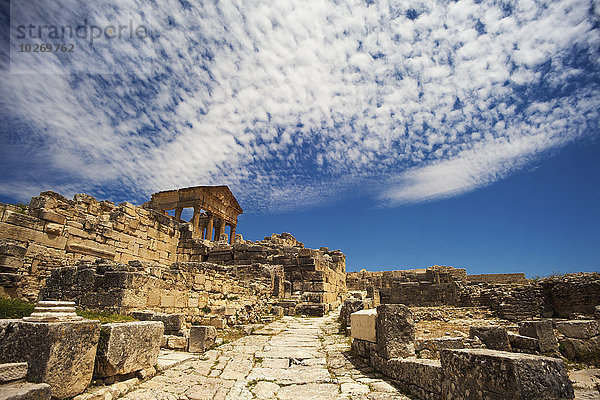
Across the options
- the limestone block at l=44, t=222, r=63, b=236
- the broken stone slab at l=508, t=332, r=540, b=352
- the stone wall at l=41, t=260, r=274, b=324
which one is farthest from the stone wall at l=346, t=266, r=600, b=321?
the limestone block at l=44, t=222, r=63, b=236

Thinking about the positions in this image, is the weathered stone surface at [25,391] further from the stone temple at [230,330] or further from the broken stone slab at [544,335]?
the broken stone slab at [544,335]

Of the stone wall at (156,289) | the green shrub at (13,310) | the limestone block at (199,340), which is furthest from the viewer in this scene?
the stone wall at (156,289)

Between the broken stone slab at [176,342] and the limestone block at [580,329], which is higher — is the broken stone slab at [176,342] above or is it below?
below

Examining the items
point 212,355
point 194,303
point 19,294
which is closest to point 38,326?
point 212,355

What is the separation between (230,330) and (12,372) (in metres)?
6.16

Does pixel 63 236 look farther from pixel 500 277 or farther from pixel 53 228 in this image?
pixel 500 277

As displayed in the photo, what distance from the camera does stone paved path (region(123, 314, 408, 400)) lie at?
12.6 ft

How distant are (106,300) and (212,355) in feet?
8.14

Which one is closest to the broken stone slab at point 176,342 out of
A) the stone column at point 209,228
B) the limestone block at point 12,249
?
the limestone block at point 12,249

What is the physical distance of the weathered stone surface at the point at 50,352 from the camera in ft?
9.55

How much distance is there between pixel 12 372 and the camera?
2744 mm

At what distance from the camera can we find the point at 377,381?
4352mm

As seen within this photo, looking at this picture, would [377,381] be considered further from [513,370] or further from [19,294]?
[19,294]

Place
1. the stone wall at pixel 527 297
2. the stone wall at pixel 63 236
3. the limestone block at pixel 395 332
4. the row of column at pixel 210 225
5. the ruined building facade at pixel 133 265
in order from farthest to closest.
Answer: the row of column at pixel 210 225, the stone wall at pixel 527 297, the stone wall at pixel 63 236, the ruined building facade at pixel 133 265, the limestone block at pixel 395 332
